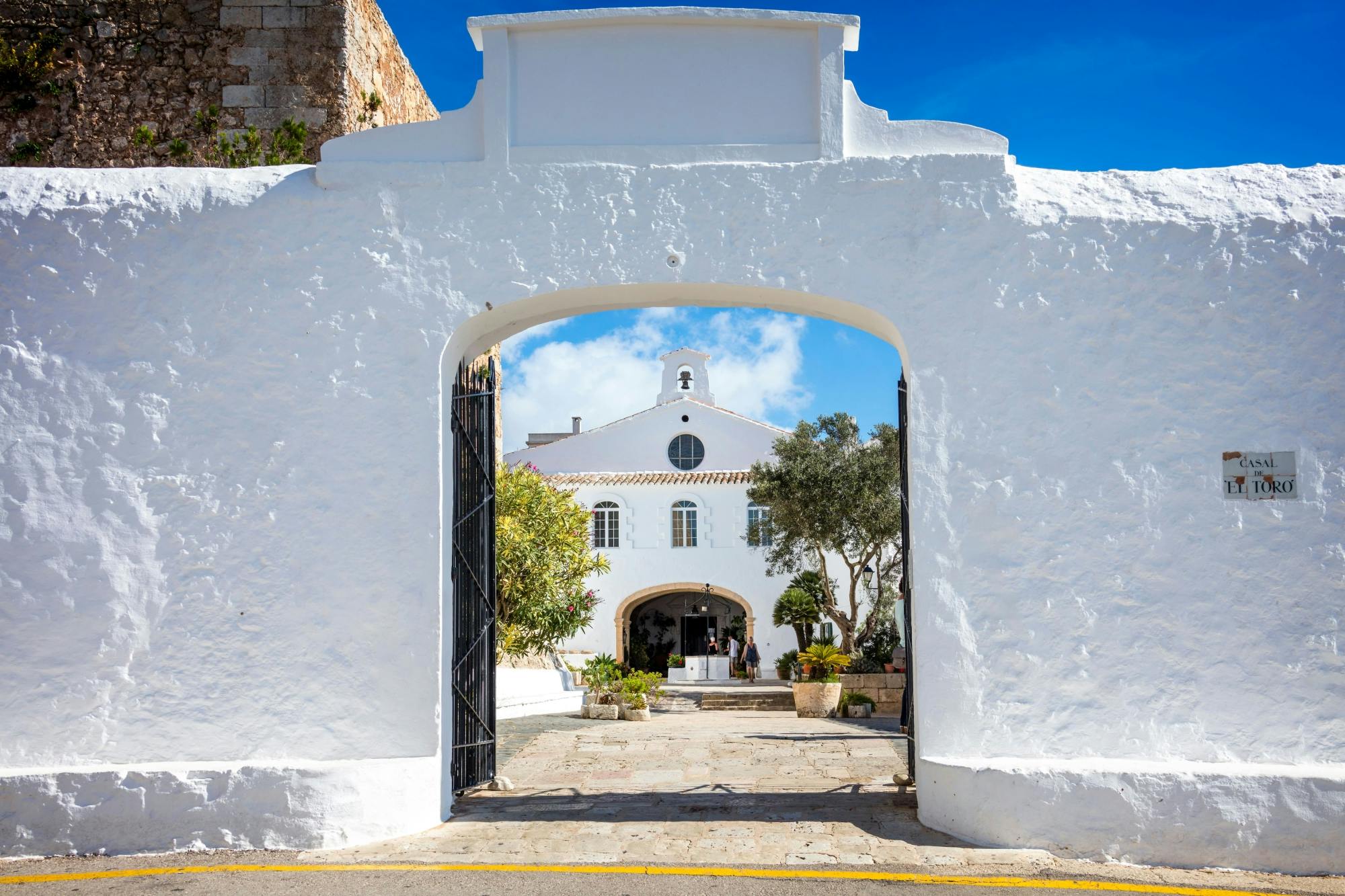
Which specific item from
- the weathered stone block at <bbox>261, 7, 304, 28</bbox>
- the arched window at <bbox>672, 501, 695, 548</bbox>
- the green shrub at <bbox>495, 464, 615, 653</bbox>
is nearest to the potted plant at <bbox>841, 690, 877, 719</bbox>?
the green shrub at <bbox>495, 464, 615, 653</bbox>

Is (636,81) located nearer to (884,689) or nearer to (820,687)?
(820,687)

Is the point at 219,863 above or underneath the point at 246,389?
underneath

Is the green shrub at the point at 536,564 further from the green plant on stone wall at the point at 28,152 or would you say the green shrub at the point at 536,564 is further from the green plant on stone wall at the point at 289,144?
the green plant on stone wall at the point at 28,152

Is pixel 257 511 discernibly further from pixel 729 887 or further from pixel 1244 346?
pixel 1244 346

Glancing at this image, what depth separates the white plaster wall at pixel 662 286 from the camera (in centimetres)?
617

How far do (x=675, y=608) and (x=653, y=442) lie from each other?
4.86 m

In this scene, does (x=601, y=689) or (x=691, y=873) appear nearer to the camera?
(x=691, y=873)

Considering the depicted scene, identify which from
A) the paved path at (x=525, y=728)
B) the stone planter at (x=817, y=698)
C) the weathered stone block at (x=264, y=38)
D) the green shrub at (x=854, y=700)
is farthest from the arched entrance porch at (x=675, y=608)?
the weathered stone block at (x=264, y=38)

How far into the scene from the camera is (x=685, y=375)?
37000 millimetres

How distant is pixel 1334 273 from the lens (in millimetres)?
6285

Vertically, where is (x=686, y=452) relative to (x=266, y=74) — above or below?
below

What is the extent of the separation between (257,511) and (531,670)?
11.4 meters

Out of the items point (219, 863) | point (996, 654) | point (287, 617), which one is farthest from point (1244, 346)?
point (219, 863)

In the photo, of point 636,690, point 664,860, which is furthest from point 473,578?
point 636,690
